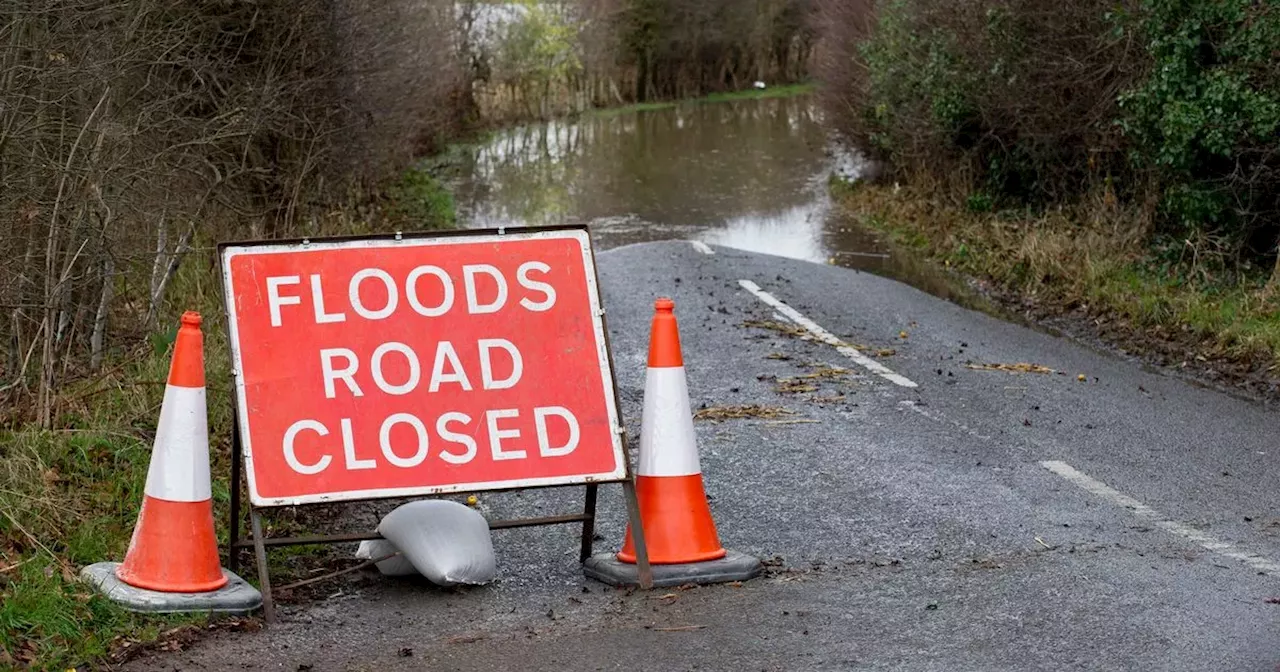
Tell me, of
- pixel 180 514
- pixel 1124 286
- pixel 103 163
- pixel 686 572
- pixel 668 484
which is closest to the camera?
pixel 180 514

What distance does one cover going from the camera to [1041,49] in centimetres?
1672

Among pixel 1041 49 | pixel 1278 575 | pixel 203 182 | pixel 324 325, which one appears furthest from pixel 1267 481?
pixel 1041 49

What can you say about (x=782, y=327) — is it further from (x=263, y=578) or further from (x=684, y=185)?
(x=684, y=185)

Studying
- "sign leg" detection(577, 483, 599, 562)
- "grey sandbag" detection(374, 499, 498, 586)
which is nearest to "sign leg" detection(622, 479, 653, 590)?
"sign leg" detection(577, 483, 599, 562)

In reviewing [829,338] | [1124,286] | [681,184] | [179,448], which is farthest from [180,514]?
[681,184]

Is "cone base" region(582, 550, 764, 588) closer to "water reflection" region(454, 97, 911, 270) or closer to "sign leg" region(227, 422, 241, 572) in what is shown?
"sign leg" region(227, 422, 241, 572)

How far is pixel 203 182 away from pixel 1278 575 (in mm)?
8507

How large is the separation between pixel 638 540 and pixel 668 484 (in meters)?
0.30

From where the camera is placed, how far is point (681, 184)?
3077 centimetres

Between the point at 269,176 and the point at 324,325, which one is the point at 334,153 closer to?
the point at 269,176

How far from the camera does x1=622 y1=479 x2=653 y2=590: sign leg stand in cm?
626

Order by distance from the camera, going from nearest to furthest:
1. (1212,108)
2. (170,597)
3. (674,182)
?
(170,597) → (1212,108) → (674,182)

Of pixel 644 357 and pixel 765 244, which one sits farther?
pixel 765 244

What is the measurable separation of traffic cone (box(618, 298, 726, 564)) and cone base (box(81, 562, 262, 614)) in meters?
1.46
